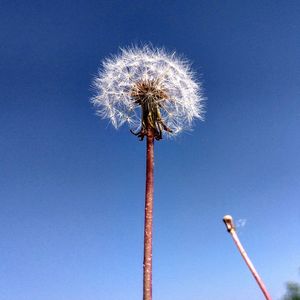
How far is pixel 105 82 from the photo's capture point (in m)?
19.1

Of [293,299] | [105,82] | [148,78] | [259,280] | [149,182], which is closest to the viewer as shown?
[259,280]

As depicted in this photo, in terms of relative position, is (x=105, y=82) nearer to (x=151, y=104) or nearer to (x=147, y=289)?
(x=151, y=104)

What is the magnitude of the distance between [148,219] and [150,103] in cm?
458

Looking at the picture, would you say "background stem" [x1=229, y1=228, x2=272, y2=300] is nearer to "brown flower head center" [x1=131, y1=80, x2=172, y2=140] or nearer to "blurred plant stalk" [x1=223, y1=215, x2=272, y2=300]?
"blurred plant stalk" [x1=223, y1=215, x2=272, y2=300]

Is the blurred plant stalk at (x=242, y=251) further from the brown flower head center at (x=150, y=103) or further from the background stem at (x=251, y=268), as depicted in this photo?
the brown flower head center at (x=150, y=103)

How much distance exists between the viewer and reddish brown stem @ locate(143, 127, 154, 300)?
48.2 ft

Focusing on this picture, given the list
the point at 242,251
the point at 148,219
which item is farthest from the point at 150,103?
the point at 242,251

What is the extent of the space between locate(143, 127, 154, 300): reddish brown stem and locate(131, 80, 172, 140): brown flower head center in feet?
0.79

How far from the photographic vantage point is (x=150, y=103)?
1723 cm

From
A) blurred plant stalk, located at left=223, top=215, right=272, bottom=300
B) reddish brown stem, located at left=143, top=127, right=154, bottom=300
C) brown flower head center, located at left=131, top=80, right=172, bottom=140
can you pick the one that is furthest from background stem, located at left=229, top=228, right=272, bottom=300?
brown flower head center, located at left=131, top=80, right=172, bottom=140

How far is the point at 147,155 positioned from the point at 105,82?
13.9ft

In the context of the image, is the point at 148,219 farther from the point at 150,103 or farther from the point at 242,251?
the point at 242,251

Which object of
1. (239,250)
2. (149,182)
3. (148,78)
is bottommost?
(239,250)

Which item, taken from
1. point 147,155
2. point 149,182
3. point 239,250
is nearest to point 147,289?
point 149,182
